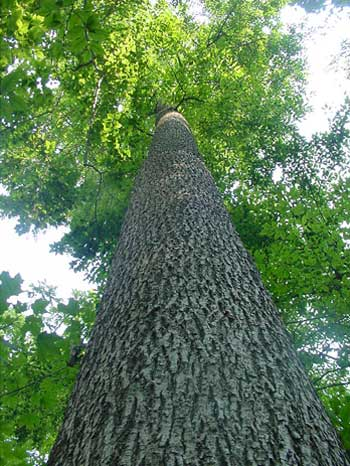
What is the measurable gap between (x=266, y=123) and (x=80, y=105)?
486 centimetres

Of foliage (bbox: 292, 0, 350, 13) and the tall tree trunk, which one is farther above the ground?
foliage (bbox: 292, 0, 350, 13)

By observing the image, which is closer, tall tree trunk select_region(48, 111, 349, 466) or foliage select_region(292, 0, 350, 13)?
tall tree trunk select_region(48, 111, 349, 466)

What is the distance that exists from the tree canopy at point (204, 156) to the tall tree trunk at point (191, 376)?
3380 millimetres

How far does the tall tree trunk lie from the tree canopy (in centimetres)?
338

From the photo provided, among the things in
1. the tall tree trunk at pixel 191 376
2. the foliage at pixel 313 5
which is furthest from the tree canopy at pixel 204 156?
the tall tree trunk at pixel 191 376

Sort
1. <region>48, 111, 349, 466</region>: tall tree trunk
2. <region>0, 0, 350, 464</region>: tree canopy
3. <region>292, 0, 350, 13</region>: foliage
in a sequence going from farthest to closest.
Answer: <region>292, 0, 350, 13</region>: foliage < <region>0, 0, 350, 464</region>: tree canopy < <region>48, 111, 349, 466</region>: tall tree trunk

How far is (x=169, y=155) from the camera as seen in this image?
474 cm

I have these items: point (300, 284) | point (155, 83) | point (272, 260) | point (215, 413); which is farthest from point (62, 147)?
point (215, 413)

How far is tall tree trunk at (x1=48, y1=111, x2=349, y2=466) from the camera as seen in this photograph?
1.30 meters

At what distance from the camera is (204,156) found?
9.20m

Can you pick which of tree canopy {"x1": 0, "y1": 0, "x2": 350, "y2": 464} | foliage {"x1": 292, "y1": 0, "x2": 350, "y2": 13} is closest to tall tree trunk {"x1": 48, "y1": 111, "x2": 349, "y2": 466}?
tree canopy {"x1": 0, "y1": 0, "x2": 350, "y2": 464}

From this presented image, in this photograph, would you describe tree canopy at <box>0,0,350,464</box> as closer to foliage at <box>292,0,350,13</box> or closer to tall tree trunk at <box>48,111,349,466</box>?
foliage at <box>292,0,350,13</box>

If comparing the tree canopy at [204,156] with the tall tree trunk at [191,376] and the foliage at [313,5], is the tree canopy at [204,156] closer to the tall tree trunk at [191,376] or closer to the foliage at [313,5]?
the foliage at [313,5]

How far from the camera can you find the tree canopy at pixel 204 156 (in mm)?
5836
